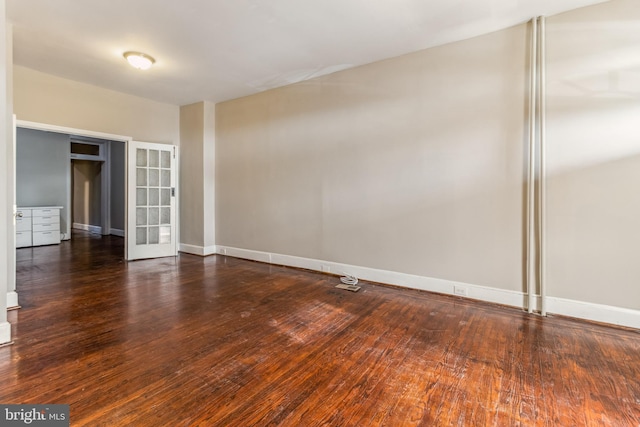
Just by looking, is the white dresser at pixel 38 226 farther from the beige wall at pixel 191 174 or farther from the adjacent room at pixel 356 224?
the beige wall at pixel 191 174

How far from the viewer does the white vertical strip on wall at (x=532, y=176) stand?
3.02 m

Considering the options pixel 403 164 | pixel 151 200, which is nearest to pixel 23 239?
pixel 151 200

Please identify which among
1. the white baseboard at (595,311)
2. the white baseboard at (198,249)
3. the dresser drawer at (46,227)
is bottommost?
the white baseboard at (595,311)

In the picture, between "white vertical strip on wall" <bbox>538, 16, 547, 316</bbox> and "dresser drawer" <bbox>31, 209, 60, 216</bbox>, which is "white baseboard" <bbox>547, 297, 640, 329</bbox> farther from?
"dresser drawer" <bbox>31, 209, 60, 216</bbox>

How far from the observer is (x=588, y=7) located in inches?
110

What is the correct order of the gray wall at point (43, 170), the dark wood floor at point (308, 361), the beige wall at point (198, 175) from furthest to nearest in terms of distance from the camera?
the gray wall at point (43, 170) < the beige wall at point (198, 175) < the dark wood floor at point (308, 361)

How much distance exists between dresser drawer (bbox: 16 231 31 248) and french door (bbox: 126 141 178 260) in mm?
2990

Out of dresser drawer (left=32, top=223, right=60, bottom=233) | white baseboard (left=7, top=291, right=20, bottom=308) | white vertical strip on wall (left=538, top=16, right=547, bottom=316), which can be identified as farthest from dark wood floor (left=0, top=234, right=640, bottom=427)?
dresser drawer (left=32, top=223, right=60, bottom=233)

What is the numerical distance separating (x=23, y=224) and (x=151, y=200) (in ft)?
10.6

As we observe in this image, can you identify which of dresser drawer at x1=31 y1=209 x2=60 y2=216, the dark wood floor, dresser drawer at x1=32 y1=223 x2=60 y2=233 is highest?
dresser drawer at x1=31 y1=209 x2=60 y2=216

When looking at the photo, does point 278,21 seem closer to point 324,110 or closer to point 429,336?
point 324,110

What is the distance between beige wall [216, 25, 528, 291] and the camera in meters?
3.22

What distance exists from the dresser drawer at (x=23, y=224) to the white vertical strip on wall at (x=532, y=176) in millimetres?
8979

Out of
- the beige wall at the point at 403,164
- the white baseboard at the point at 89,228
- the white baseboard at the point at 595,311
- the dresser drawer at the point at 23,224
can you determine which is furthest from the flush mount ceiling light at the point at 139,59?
the white baseboard at the point at 89,228
